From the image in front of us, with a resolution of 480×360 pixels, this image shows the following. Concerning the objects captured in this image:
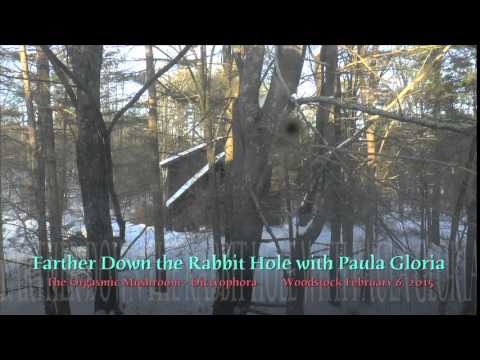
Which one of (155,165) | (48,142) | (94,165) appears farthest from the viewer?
(155,165)

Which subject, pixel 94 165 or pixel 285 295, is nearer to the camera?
pixel 94 165

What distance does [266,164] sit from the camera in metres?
2.99

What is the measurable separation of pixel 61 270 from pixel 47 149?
1.52 meters

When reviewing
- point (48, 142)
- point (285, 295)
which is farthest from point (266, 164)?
point (48, 142)

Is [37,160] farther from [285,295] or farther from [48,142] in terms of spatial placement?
[285,295]

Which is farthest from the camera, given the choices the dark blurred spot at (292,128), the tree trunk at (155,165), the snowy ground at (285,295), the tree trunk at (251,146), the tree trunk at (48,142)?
the tree trunk at (155,165)

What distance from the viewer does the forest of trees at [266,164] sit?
116 inches

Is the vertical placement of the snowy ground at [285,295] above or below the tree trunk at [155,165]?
below

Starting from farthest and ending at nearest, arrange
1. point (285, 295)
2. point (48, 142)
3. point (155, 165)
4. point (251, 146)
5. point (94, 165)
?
1. point (155, 165)
2. point (48, 142)
3. point (285, 295)
4. point (94, 165)
5. point (251, 146)

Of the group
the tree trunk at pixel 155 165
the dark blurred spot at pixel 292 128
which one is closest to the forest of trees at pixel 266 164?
the dark blurred spot at pixel 292 128

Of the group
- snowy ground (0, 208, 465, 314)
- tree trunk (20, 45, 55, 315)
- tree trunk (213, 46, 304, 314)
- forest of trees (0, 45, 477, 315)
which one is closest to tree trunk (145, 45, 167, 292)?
forest of trees (0, 45, 477, 315)

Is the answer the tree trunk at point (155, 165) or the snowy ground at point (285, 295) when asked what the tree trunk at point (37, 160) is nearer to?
the snowy ground at point (285, 295)

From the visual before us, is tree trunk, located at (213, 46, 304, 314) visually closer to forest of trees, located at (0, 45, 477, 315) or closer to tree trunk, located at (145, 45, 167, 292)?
forest of trees, located at (0, 45, 477, 315)

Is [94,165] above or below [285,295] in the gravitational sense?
above
